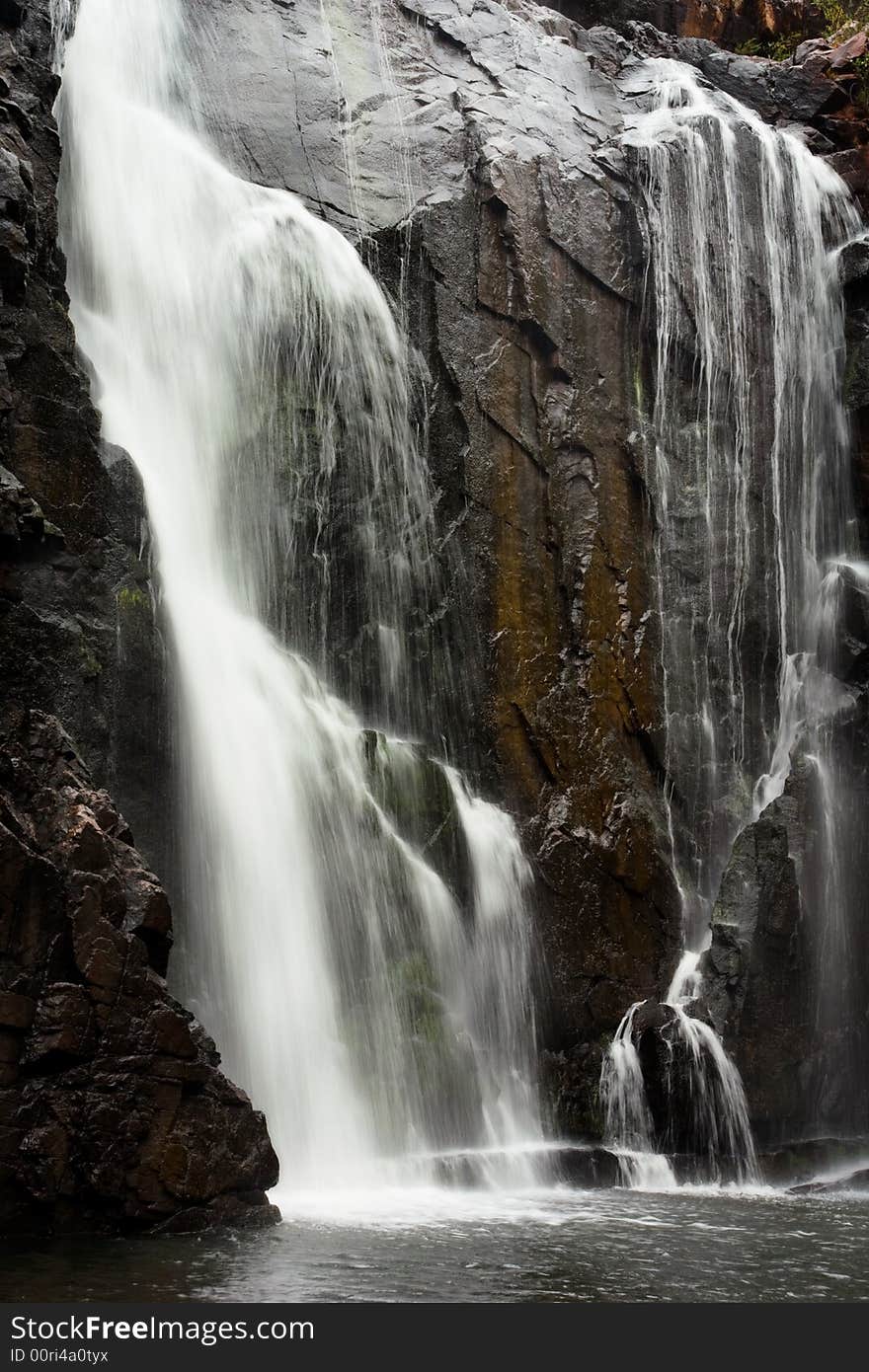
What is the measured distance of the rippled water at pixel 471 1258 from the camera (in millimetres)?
7230

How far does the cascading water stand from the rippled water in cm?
544

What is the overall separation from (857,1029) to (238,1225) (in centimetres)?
848

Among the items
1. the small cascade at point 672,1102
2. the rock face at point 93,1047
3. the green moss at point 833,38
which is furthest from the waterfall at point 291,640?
the green moss at point 833,38

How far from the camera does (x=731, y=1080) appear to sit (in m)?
13.8

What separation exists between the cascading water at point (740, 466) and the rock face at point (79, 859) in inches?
280

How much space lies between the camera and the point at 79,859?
9648 millimetres

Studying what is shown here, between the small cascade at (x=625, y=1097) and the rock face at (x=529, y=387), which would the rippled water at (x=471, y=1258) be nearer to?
the small cascade at (x=625, y=1097)

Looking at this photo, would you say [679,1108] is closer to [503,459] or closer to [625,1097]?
[625,1097]

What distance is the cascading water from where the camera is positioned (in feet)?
53.9

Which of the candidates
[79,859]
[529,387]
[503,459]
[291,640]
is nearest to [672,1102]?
[291,640]

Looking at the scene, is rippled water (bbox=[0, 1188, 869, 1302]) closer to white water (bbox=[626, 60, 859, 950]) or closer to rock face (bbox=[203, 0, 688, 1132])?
rock face (bbox=[203, 0, 688, 1132])

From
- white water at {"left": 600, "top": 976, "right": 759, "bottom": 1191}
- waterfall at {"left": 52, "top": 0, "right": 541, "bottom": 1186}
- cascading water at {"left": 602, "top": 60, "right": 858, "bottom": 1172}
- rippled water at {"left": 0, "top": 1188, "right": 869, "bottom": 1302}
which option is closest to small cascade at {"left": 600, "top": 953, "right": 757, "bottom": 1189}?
white water at {"left": 600, "top": 976, "right": 759, "bottom": 1191}

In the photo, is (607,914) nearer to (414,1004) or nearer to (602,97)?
(414,1004)

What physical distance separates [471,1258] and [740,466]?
12.1 m
